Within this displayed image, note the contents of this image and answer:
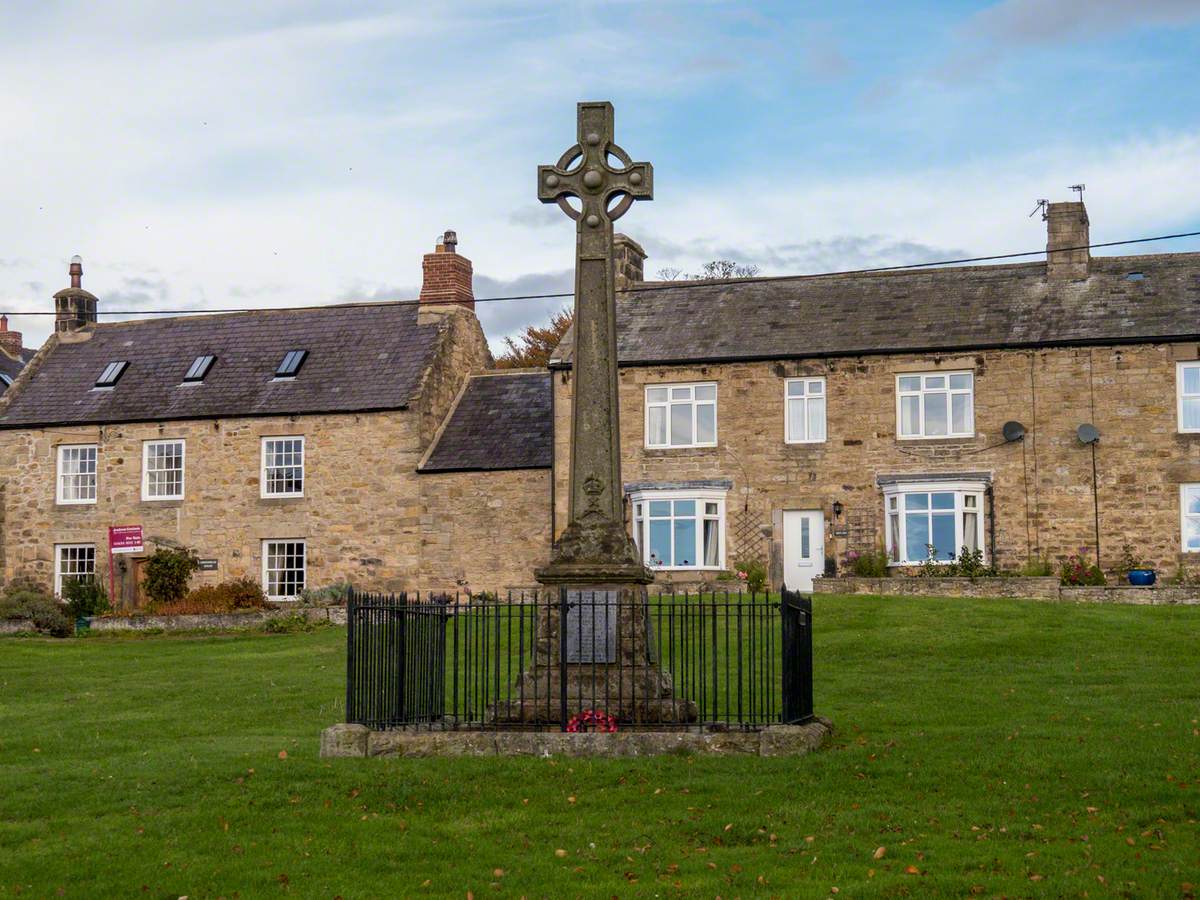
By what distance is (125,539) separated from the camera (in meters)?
36.8

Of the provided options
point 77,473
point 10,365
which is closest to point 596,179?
point 77,473

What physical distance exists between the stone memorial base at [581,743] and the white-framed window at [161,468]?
24797mm

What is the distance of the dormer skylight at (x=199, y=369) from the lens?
38.7 m

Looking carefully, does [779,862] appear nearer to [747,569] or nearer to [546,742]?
[546,742]

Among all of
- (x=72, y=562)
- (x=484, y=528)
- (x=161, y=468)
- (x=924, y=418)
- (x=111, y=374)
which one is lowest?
(x=72, y=562)

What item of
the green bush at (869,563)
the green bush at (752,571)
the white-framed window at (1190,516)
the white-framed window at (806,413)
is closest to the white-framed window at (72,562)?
the green bush at (752,571)

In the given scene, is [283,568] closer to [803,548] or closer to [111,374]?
[111,374]

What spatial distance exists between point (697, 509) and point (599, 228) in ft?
59.6

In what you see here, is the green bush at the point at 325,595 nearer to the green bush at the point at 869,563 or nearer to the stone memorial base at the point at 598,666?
the green bush at the point at 869,563

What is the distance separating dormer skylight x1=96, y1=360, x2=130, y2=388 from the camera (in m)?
39.3

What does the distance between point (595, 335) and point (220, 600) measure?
828 inches

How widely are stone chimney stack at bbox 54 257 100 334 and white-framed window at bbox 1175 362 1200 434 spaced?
92.5ft

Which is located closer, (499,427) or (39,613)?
(39,613)

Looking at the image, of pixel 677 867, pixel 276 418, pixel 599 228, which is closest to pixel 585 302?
pixel 599 228
